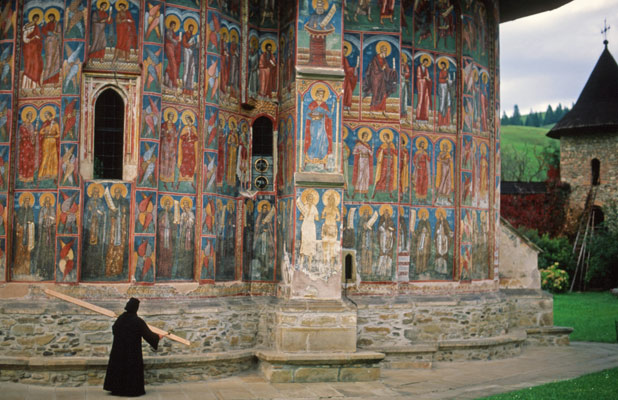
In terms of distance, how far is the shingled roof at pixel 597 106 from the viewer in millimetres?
34031

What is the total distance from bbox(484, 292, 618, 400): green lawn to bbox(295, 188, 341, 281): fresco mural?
3.64 m

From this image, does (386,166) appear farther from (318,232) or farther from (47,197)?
(47,197)

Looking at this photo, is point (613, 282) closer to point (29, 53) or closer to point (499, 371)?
point (499, 371)

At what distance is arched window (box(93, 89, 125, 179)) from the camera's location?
1216cm

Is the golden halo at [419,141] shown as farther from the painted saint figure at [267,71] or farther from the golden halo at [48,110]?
the golden halo at [48,110]

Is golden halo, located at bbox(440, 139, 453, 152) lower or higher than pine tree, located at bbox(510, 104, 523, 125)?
lower

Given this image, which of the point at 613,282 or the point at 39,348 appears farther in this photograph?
the point at 613,282

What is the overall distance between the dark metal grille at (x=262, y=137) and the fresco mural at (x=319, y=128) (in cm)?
140

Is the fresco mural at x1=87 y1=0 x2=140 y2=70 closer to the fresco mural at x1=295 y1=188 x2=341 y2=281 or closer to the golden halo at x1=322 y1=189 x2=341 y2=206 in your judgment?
the fresco mural at x1=295 y1=188 x2=341 y2=281

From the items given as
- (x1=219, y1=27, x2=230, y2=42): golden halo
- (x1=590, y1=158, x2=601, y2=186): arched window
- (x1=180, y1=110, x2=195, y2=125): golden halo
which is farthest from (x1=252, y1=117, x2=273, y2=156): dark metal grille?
(x1=590, y1=158, x2=601, y2=186): arched window

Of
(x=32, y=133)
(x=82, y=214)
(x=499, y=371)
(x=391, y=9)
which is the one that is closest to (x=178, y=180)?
(x=82, y=214)

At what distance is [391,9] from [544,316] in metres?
8.29

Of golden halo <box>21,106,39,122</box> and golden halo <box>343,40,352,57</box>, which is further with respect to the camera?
golden halo <box>343,40,352,57</box>

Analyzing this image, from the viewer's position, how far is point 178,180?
12.5 metres
